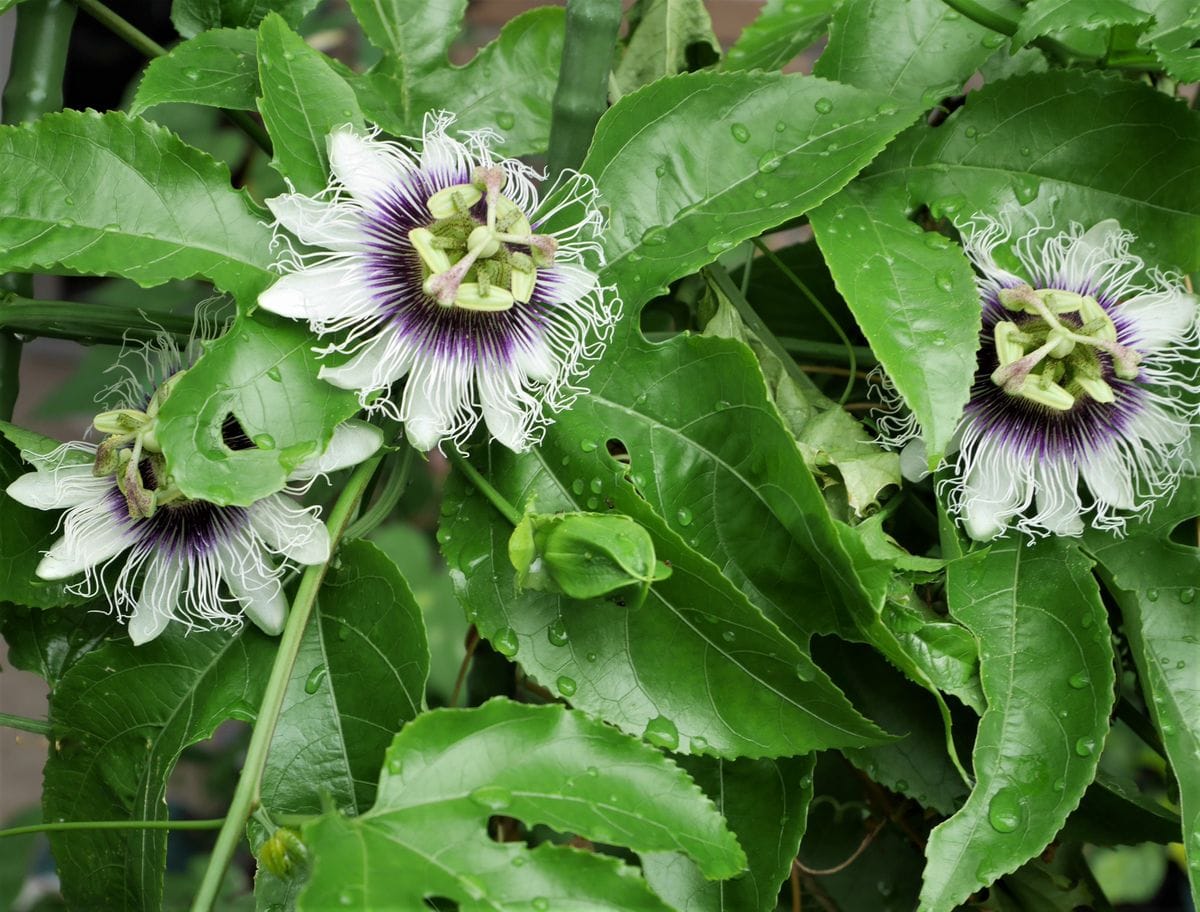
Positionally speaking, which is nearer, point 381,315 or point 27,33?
point 381,315

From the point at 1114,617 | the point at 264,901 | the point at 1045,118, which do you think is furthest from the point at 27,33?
→ the point at 1114,617

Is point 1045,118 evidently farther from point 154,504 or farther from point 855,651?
point 154,504

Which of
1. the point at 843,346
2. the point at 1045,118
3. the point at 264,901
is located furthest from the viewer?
the point at 843,346

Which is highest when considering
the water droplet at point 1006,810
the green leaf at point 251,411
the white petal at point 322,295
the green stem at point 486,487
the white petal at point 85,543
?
the white petal at point 322,295

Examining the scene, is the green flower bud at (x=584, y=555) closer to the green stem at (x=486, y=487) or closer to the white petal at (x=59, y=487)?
the green stem at (x=486, y=487)

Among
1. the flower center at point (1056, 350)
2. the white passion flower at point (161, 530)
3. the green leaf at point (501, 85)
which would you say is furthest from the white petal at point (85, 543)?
the flower center at point (1056, 350)

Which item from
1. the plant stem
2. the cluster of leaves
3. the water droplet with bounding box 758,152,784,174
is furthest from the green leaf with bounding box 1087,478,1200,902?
the plant stem

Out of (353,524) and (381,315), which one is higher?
(381,315)

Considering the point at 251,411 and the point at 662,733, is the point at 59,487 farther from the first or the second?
the point at 662,733
